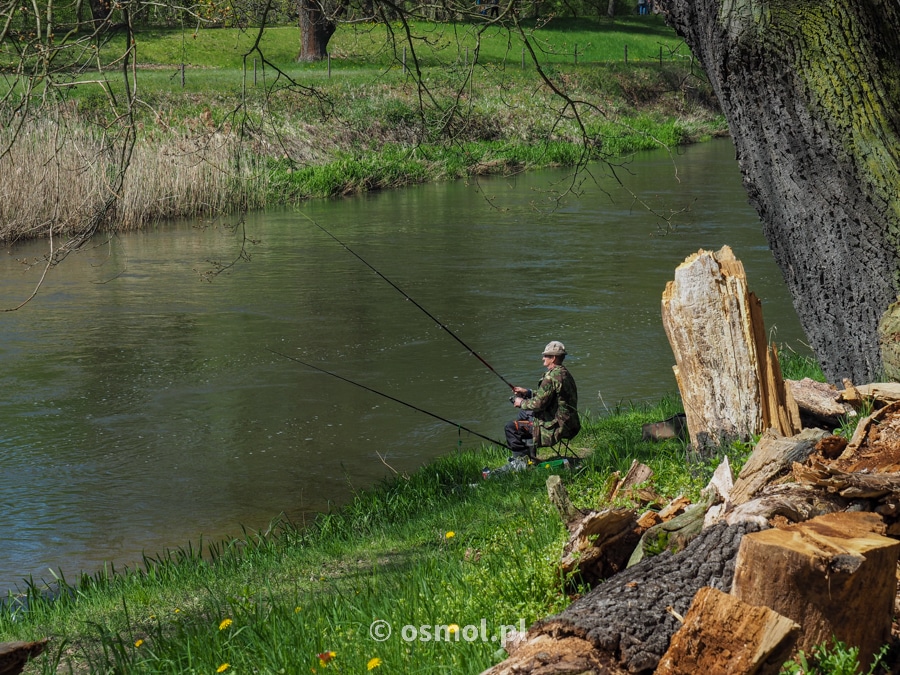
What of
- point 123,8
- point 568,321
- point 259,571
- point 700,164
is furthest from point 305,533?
point 700,164

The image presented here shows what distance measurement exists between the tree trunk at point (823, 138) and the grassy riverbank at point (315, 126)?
6.70 feet

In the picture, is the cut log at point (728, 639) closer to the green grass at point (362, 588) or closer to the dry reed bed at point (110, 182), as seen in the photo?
the green grass at point (362, 588)

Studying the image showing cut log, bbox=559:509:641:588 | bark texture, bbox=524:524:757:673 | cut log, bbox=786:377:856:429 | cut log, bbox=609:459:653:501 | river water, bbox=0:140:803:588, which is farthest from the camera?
river water, bbox=0:140:803:588

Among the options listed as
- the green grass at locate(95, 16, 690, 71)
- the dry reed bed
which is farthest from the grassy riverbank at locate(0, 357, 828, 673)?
the green grass at locate(95, 16, 690, 71)

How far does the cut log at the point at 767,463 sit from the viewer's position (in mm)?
3889

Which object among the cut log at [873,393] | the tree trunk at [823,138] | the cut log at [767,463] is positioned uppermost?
the tree trunk at [823,138]

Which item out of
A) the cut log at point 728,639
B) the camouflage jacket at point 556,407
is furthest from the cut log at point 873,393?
the cut log at point 728,639

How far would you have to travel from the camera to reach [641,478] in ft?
17.1

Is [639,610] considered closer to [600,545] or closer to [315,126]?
[600,545]

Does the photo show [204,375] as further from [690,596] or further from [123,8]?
[690,596]

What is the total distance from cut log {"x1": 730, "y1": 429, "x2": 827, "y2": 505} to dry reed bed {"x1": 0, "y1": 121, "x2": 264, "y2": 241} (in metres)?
14.1

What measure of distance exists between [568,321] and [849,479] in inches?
461

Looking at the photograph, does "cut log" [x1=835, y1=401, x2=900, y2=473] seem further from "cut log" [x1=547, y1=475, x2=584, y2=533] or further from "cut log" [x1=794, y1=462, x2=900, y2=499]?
"cut log" [x1=547, y1=475, x2=584, y2=533]

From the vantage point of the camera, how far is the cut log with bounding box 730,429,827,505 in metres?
3.89
